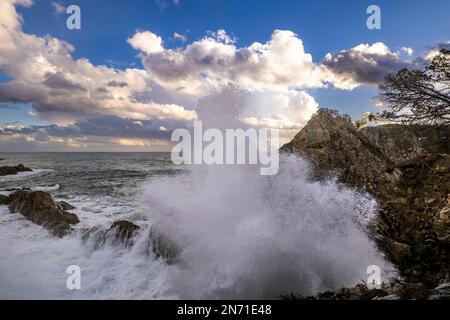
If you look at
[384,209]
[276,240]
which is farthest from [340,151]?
[276,240]

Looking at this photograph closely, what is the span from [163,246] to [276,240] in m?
4.08

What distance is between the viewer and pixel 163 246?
10477 mm

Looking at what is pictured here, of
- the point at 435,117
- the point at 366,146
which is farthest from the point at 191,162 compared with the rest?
the point at 435,117

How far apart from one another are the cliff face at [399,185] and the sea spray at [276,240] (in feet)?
2.14

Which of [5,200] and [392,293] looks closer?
[392,293]

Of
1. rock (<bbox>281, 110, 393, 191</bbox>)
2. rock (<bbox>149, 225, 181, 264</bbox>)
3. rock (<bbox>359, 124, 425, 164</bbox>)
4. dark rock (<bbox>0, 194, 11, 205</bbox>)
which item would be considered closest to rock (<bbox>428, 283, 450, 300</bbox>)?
rock (<bbox>281, 110, 393, 191</bbox>)

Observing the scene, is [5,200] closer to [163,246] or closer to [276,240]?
[163,246]

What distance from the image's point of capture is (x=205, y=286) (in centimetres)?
839

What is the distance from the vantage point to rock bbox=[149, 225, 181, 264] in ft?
32.8

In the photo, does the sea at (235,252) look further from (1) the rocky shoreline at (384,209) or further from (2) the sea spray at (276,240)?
(1) the rocky shoreline at (384,209)
